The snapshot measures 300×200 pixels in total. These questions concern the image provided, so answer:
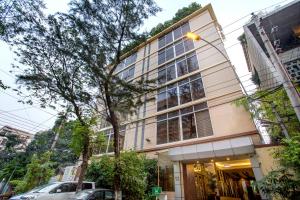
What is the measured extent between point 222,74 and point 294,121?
20.2 feet

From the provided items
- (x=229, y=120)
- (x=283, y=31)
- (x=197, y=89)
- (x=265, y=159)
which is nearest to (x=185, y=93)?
Answer: (x=197, y=89)

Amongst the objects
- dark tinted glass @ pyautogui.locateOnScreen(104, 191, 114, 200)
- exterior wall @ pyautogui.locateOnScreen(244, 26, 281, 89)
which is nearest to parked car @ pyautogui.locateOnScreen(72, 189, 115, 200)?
dark tinted glass @ pyautogui.locateOnScreen(104, 191, 114, 200)

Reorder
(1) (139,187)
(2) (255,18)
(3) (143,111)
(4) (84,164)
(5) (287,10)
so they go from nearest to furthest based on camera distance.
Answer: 1. (2) (255,18)
2. (1) (139,187)
3. (4) (84,164)
4. (5) (287,10)
5. (3) (143,111)

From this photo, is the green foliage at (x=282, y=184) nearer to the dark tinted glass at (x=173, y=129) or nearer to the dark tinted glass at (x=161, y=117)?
the dark tinted glass at (x=173, y=129)

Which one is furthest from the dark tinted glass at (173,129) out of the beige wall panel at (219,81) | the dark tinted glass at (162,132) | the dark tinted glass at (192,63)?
the dark tinted glass at (192,63)

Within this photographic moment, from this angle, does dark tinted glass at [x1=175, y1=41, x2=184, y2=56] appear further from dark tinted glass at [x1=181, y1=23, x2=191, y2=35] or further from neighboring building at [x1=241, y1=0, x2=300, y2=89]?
neighboring building at [x1=241, y1=0, x2=300, y2=89]

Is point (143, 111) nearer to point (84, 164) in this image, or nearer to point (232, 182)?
point (84, 164)

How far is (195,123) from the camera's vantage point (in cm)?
1284

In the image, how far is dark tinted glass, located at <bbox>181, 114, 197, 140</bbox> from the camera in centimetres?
1266

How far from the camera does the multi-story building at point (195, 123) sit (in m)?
10.4

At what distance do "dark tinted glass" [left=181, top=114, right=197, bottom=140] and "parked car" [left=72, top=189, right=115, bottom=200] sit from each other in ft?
20.6

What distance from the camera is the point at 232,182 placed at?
62.5 ft

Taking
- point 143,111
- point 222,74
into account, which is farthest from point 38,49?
point 222,74

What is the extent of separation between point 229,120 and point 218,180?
752 cm
